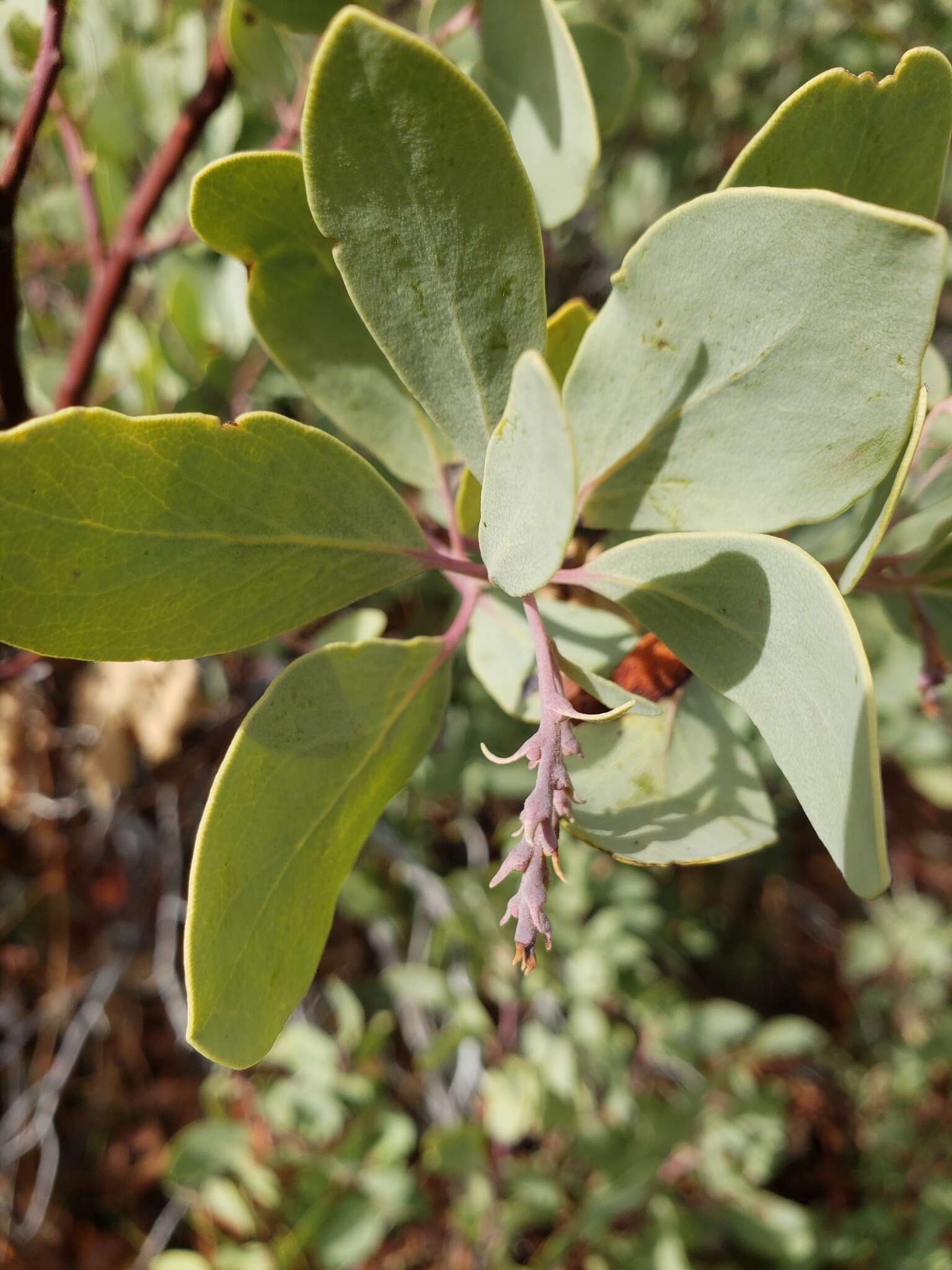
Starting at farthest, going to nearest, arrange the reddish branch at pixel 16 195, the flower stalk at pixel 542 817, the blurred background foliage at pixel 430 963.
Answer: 1. the blurred background foliage at pixel 430 963
2. the reddish branch at pixel 16 195
3. the flower stalk at pixel 542 817

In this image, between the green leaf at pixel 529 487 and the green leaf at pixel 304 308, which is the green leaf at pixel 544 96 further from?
the green leaf at pixel 529 487

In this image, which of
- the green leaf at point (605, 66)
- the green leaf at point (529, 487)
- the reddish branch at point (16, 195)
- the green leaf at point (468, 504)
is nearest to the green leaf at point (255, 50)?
the reddish branch at point (16, 195)

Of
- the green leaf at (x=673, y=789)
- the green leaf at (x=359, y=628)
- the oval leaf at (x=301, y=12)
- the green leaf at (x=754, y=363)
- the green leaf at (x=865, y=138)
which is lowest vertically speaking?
the green leaf at (x=359, y=628)

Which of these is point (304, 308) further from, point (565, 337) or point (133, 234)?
point (133, 234)

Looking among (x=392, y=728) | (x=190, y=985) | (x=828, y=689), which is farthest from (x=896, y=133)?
(x=190, y=985)

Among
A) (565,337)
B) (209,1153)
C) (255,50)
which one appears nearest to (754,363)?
(565,337)

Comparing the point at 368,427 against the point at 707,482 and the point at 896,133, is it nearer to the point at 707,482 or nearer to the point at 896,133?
the point at 707,482

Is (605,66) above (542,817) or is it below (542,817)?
above
